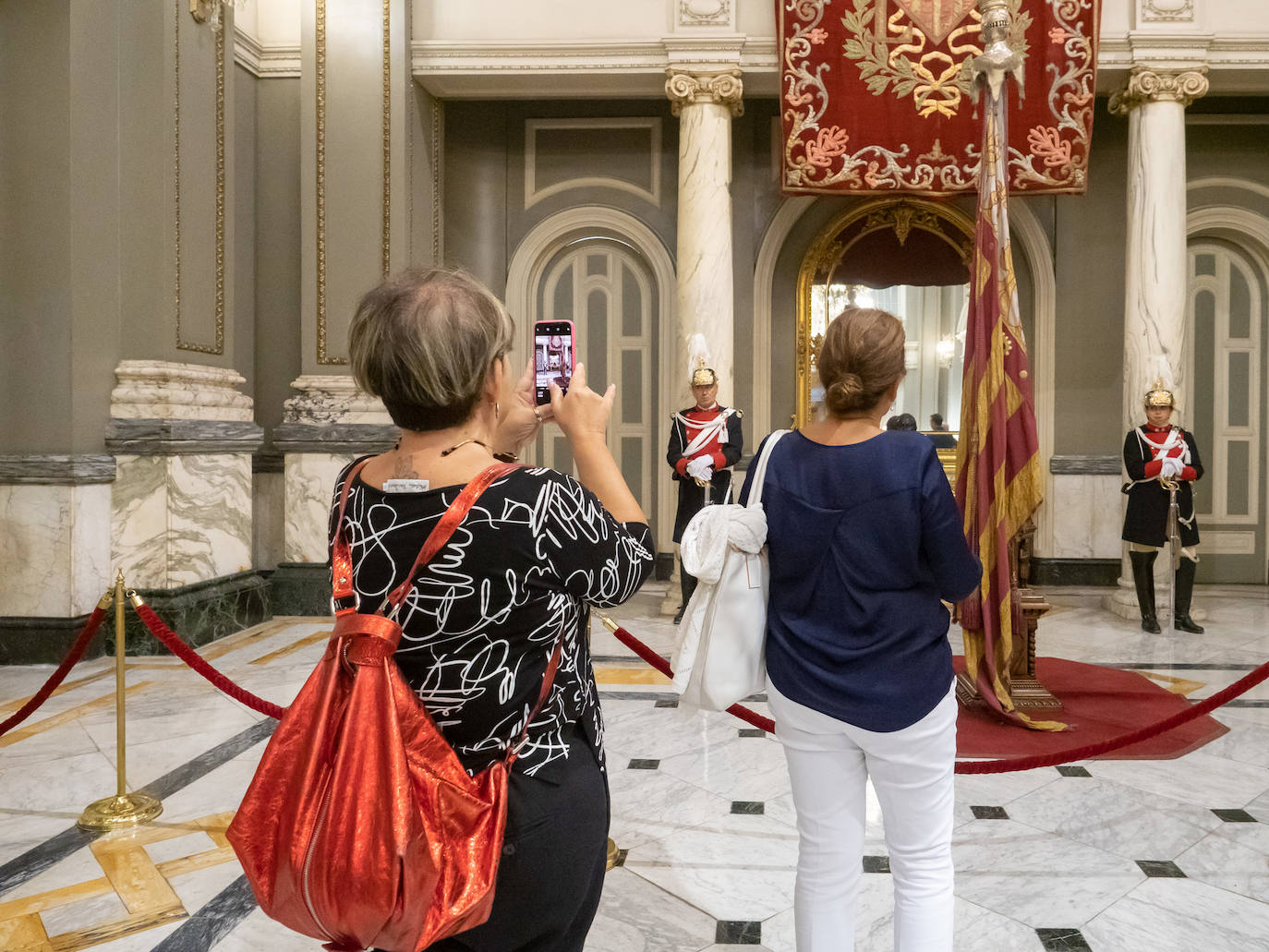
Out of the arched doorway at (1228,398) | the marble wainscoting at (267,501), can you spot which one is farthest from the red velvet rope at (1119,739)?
the arched doorway at (1228,398)

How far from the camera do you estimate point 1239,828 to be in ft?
10.7

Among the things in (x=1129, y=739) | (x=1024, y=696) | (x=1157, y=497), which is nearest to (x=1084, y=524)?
(x=1157, y=497)

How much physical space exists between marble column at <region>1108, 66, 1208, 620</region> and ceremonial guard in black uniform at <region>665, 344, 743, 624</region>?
10.3 feet

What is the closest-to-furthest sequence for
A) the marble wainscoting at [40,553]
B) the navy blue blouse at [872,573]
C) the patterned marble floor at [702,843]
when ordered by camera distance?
the navy blue blouse at [872,573]
the patterned marble floor at [702,843]
the marble wainscoting at [40,553]

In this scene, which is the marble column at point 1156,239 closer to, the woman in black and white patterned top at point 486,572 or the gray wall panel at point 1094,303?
the gray wall panel at point 1094,303

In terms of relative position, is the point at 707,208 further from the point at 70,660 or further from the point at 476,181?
the point at 70,660

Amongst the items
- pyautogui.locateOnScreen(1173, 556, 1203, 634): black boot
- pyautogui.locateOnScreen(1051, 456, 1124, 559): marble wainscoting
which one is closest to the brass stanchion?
pyautogui.locateOnScreen(1173, 556, 1203, 634): black boot

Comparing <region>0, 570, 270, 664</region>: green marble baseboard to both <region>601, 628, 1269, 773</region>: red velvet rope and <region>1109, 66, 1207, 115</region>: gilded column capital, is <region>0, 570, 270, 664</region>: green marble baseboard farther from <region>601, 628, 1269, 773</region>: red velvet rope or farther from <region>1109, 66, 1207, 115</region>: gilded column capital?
<region>1109, 66, 1207, 115</region>: gilded column capital

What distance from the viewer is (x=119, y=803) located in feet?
11.0

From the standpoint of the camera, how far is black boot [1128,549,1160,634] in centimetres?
669

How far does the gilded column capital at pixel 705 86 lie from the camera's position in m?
7.27

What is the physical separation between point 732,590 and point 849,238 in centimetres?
737

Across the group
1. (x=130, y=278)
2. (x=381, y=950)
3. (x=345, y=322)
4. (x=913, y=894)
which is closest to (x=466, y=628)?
(x=381, y=950)

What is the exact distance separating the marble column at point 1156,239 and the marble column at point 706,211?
308 cm
